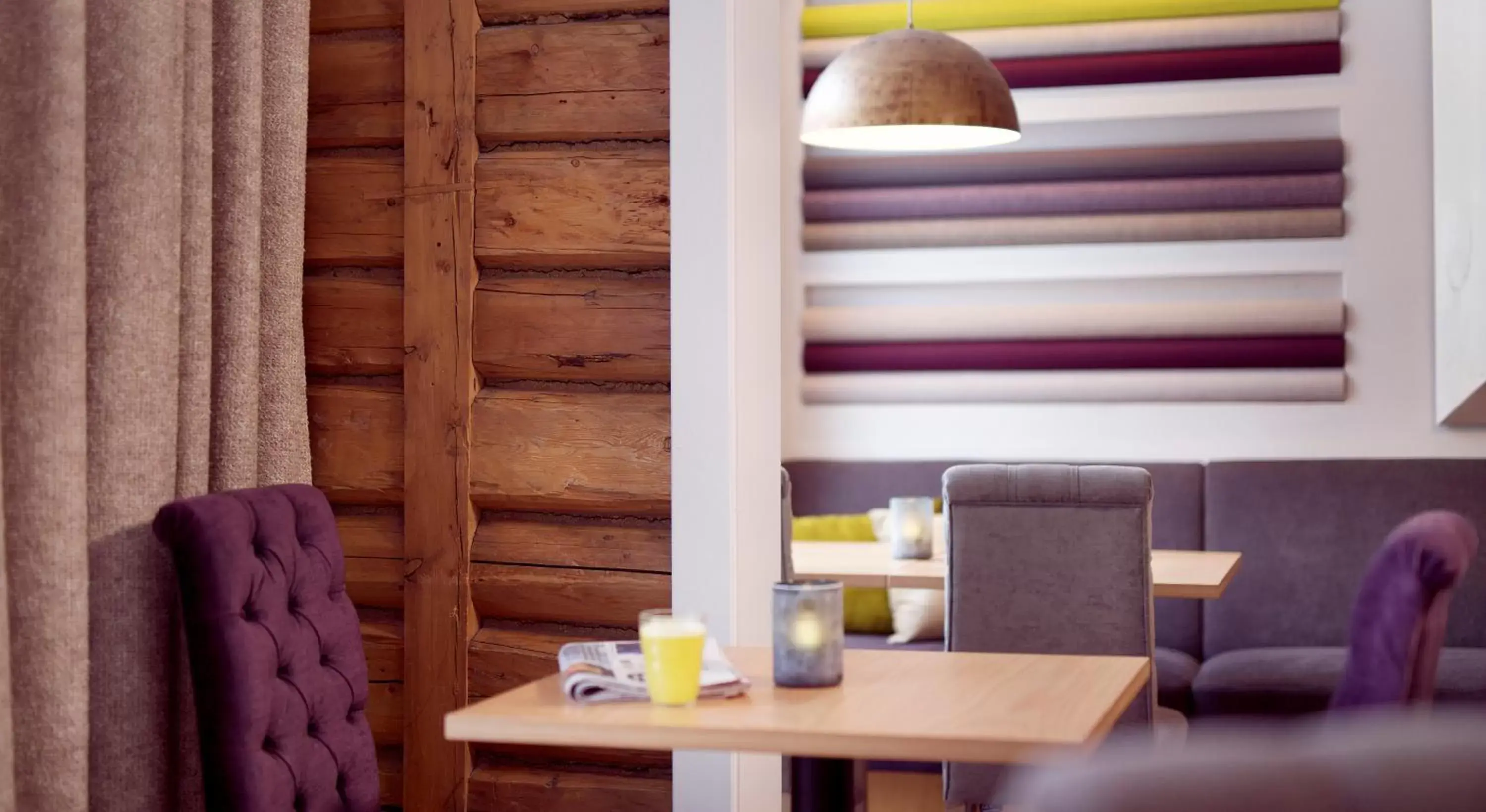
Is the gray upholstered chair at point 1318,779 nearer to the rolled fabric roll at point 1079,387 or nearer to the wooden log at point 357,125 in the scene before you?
the wooden log at point 357,125

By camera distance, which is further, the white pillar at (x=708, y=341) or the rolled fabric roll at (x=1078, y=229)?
the rolled fabric roll at (x=1078, y=229)

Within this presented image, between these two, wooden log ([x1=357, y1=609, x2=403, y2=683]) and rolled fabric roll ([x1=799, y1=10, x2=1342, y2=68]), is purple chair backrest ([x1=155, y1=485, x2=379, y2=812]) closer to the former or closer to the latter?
A: wooden log ([x1=357, y1=609, x2=403, y2=683])

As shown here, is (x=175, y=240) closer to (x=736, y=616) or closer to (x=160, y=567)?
(x=160, y=567)

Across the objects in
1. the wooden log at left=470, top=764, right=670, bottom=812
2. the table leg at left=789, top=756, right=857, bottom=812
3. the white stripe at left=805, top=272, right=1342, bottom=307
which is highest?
the white stripe at left=805, top=272, right=1342, bottom=307

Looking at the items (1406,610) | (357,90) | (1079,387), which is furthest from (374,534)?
(1079,387)

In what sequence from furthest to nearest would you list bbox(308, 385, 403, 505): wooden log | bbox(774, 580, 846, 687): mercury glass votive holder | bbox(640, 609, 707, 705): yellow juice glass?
bbox(308, 385, 403, 505): wooden log < bbox(774, 580, 846, 687): mercury glass votive holder < bbox(640, 609, 707, 705): yellow juice glass

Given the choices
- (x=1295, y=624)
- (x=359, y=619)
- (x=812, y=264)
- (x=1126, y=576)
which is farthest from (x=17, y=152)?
(x=1295, y=624)

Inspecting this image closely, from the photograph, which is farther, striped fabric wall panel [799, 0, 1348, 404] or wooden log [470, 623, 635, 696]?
striped fabric wall panel [799, 0, 1348, 404]

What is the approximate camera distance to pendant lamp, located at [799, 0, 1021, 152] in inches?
119

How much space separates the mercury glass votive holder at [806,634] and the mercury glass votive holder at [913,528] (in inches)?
74.2

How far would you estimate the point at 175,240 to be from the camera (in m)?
2.22

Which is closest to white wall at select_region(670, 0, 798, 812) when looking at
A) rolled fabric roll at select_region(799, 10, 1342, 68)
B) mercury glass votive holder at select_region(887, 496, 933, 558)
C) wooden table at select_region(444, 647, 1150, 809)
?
wooden table at select_region(444, 647, 1150, 809)

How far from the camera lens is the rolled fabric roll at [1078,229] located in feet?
15.4

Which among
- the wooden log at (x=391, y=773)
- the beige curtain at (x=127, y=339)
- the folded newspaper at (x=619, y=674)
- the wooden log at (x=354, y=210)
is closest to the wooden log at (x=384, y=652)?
the wooden log at (x=391, y=773)
